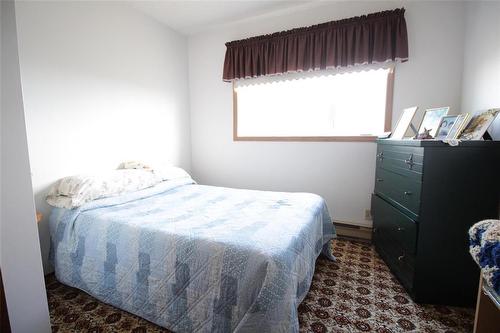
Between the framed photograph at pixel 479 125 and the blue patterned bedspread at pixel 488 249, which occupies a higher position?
the framed photograph at pixel 479 125

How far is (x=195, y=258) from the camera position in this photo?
49.7 inches

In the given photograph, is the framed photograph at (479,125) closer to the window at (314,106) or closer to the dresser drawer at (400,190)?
the dresser drawer at (400,190)

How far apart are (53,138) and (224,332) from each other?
2050 mm

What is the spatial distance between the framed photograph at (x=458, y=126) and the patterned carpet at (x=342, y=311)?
1193mm

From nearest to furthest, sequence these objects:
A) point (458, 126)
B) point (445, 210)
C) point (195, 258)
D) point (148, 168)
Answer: point (195, 258), point (445, 210), point (458, 126), point (148, 168)

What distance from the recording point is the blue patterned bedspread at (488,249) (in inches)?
33.0

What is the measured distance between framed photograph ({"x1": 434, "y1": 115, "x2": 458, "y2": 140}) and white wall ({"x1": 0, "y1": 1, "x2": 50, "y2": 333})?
8.07 ft

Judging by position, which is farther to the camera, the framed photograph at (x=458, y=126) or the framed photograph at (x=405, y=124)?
the framed photograph at (x=405, y=124)

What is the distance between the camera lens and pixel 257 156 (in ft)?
10.4

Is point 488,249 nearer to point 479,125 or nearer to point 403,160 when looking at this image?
point 403,160

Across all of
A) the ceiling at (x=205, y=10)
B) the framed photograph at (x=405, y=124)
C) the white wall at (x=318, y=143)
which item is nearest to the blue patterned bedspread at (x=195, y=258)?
the white wall at (x=318, y=143)

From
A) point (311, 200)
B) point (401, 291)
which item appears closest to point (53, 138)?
point (311, 200)

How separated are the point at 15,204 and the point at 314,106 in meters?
2.79

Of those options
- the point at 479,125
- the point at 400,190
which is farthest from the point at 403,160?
the point at 479,125
